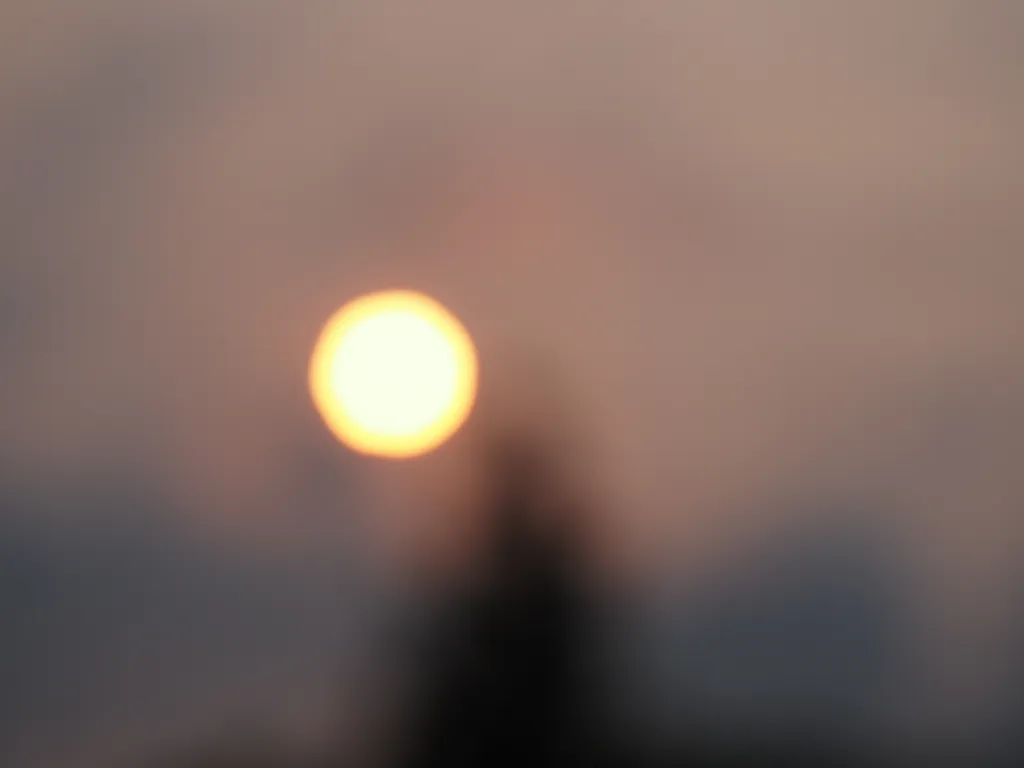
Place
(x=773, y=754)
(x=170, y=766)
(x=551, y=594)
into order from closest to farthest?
(x=170, y=766) < (x=773, y=754) < (x=551, y=594)

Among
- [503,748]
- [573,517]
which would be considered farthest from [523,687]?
[573,517]

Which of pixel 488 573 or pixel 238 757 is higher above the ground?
pixel 488 573

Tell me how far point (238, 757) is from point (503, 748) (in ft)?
15.0

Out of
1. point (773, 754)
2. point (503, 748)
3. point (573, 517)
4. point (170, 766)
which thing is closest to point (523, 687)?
point (503, 748)

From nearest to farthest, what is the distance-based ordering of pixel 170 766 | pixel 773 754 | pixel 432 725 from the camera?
pixel 170 766 < pixel 773 754 < pixel 432 725

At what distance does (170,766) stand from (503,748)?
521 centimetres

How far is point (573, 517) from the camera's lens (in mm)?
19156

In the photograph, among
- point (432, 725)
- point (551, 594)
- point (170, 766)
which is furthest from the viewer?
point (551, 594)

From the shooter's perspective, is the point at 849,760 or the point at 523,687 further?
the point at 523,687

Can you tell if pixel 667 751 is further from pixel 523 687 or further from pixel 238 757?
pixel 238 757

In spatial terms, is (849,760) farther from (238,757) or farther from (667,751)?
(238,757)

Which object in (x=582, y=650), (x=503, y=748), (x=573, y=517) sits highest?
(x=573, y=517)

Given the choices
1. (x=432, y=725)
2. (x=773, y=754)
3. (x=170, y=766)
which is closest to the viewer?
(x=170, y=766)

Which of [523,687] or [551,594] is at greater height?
[551,594]
